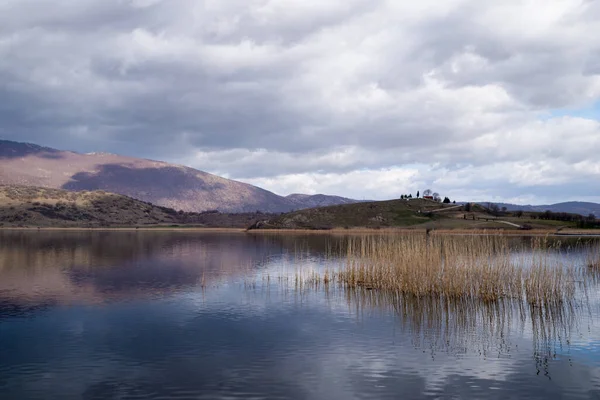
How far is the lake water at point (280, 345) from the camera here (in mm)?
13133

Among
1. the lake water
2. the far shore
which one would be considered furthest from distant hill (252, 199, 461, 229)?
the lake water

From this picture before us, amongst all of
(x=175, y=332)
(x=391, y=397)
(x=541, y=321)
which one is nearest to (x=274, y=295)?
(x=175, y=332)

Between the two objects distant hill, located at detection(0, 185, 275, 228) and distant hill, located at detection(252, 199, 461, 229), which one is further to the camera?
distant hill, located at detection(0, 185, 275, 228)

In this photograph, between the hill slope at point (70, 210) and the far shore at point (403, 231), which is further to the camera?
the hill slope at point (70, 210)

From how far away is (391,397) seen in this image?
12500 mm

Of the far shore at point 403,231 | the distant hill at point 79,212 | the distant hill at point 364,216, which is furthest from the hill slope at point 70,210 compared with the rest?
the distant hill at point 364,216

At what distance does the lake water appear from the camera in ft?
43.1

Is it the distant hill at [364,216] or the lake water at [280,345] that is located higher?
the distant hill at [364,216]

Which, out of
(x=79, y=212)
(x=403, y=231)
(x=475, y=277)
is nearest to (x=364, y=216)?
(x=403, y=231)

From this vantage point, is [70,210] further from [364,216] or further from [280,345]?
[280,345]

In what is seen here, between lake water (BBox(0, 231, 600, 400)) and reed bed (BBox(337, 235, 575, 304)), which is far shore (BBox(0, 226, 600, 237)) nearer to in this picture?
reed bed (BBox(337, 235, 575, 304))

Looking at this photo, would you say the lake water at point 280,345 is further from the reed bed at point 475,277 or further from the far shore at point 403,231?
the far shore at point 403,231

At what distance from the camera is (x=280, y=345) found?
17234 mm

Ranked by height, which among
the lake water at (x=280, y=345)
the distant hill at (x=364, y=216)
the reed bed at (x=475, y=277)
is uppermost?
the distant hill at (x=364, y=216)
